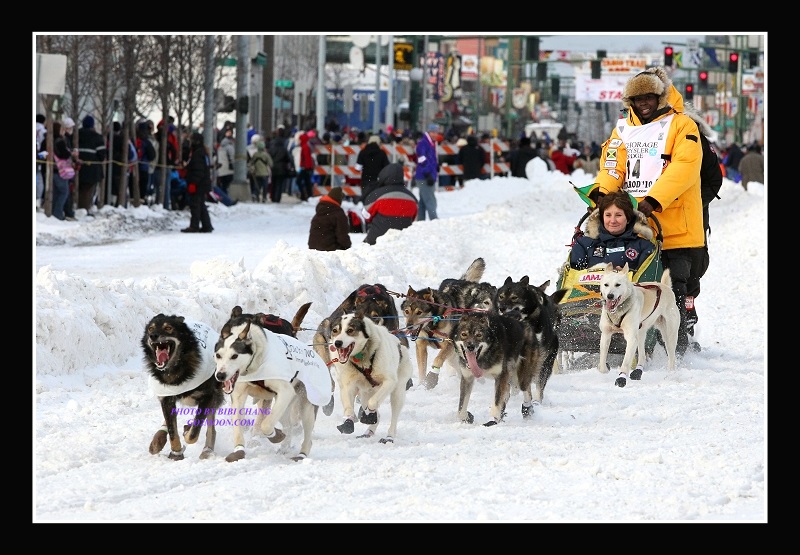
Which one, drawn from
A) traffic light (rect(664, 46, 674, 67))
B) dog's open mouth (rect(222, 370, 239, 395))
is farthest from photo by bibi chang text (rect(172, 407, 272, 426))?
traffic light (rect(664, 46, 674, 67))

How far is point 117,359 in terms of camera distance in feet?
29.3

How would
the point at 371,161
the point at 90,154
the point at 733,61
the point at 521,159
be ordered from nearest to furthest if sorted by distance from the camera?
the point at 90,154, the point at 371,161, the point at 521,159, the point at 733,61

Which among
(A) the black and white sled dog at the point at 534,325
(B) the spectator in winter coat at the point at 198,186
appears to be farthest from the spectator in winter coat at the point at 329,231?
(B) the spectator in winter coat at the point at 198,186

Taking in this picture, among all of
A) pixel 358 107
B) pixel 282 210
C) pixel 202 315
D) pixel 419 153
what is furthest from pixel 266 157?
pixel 358 107

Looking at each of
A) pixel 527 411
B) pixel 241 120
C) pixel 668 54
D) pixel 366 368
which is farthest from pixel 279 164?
pixel 366 368

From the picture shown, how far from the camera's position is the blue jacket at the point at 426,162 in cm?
2369

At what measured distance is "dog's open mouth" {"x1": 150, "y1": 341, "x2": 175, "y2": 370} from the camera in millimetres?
6230

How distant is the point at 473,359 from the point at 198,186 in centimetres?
1420

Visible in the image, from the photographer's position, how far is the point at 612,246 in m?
9.23

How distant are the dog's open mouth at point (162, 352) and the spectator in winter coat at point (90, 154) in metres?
14.4

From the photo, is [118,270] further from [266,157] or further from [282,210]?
[266,157]

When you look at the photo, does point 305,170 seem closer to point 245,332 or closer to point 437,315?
point 437,315

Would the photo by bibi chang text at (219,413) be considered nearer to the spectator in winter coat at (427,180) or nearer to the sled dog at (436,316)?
the sled dog at (436,316)

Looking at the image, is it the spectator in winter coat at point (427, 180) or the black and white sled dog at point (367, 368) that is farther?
the spectator in winter coat at point (427, 180)
